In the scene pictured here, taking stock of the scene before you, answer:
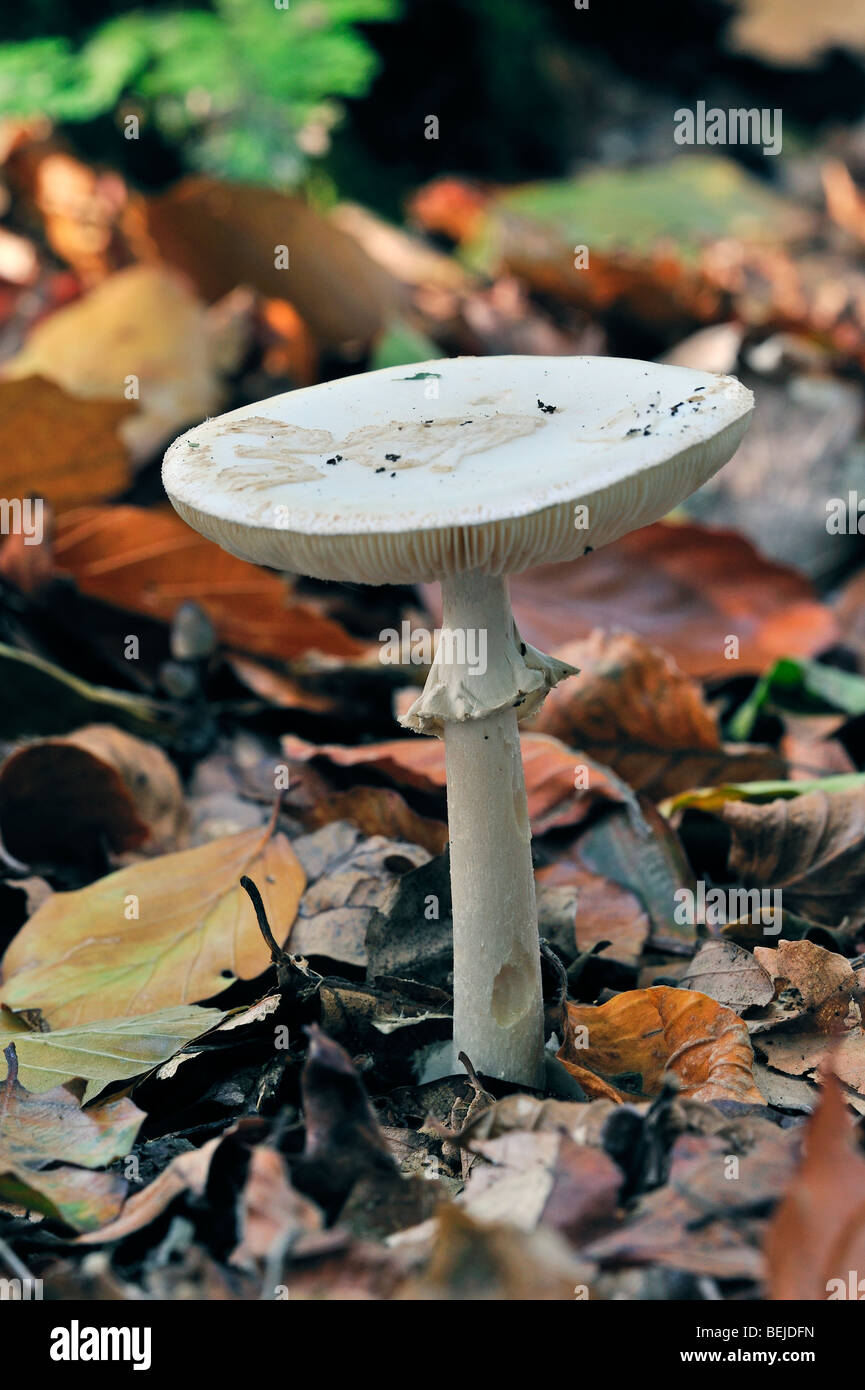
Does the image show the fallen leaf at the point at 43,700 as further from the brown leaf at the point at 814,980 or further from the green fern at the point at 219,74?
the green fern at the point at 219,74

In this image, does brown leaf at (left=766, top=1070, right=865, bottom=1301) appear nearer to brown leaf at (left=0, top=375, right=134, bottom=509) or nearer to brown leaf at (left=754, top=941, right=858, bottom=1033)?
brown leaf at (left=754, top=941, right=858, bottom=1033)

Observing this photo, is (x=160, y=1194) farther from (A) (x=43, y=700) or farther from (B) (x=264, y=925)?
(A) (x=43, y=700)

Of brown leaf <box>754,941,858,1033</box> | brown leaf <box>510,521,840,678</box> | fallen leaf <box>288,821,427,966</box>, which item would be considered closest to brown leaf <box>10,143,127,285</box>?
brown leaf <box>510,521,840,678</box>

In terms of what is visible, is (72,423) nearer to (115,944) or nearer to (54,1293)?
(115,944)

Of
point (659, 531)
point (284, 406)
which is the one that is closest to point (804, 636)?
point (659, 531)

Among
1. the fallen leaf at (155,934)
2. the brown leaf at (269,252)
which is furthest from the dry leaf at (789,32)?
the fallen leaf at (155,934)
